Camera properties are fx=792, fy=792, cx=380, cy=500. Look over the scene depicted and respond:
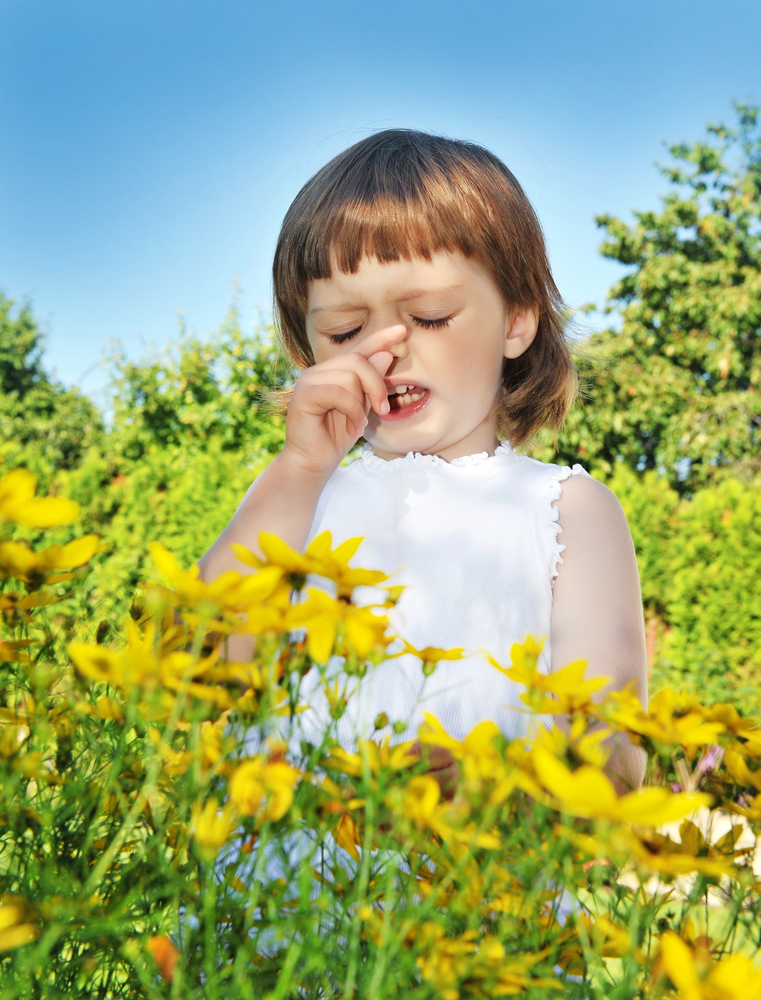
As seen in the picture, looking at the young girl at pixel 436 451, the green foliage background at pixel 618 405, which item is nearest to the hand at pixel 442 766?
the young girl at pixel 436 451

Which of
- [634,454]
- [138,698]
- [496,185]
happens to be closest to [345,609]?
[138,698]

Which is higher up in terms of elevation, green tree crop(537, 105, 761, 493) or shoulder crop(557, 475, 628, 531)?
green tree crop(537, 105, 761, 493)

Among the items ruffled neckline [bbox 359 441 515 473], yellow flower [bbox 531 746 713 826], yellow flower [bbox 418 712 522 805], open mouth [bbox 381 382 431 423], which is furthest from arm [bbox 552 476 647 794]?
yellow flower [bbox 531 746 713 826]

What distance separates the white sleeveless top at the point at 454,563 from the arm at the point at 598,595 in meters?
0.03

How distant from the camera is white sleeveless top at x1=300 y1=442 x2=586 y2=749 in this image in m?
1.31

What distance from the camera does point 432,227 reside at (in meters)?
1.51

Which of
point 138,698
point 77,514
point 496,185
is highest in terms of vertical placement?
point 496,185

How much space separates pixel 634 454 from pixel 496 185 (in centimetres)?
1060

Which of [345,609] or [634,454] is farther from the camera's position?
[634,454]

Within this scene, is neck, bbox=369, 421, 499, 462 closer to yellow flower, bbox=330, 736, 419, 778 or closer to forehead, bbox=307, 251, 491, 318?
forehead, bbox=307, 251, 491, 318

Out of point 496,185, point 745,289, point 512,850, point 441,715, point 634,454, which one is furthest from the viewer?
point 634,454

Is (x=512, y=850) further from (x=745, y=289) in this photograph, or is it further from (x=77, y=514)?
(x=745, y=289)

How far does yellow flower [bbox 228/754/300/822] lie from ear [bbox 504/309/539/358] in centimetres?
138

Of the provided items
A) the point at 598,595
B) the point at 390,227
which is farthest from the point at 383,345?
the point at 598,595
